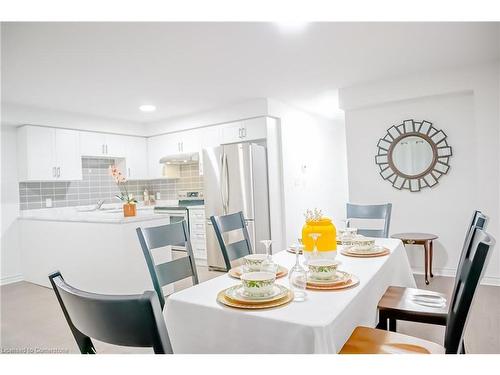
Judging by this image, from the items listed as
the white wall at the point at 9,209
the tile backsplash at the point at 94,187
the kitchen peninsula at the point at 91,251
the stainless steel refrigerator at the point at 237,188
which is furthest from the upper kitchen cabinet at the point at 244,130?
the white wall at the point at 9,209

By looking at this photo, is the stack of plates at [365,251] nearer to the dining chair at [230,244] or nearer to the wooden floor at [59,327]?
the dining chair at [230,244]

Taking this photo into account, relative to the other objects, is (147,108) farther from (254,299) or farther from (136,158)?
(254,299)

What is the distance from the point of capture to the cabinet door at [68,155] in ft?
16.3

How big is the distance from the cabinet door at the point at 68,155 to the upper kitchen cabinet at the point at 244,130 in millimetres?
2168

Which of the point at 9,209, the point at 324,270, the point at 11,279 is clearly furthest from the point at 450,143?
the point at 11,279

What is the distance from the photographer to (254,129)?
4.91m

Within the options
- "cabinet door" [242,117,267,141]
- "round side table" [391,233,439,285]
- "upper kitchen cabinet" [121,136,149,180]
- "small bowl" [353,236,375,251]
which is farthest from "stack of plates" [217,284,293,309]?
"upper kitchen cabinet" [121,136,149,180]

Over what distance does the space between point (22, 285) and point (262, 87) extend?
389 centimetres

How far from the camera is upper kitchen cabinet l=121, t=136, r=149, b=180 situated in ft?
19.6

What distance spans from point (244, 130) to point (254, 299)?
3.90m

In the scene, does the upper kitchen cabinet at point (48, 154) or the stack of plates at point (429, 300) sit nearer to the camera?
the stack of plates at point (429, 300)

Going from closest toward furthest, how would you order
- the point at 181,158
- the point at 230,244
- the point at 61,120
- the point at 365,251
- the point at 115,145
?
the point at 365,251 → the point at 230,244 → the point at 61,120 → the point at 181,158 → the point at 115,145

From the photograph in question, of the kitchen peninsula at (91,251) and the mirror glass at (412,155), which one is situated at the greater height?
the mirror glass at (412,155)

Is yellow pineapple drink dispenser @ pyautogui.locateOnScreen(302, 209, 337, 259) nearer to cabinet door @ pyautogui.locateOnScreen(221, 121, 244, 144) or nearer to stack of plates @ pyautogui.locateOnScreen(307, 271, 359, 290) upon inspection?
stack of plates @ pyautogui.locateOnScreen(307, 271, 359, 290)
